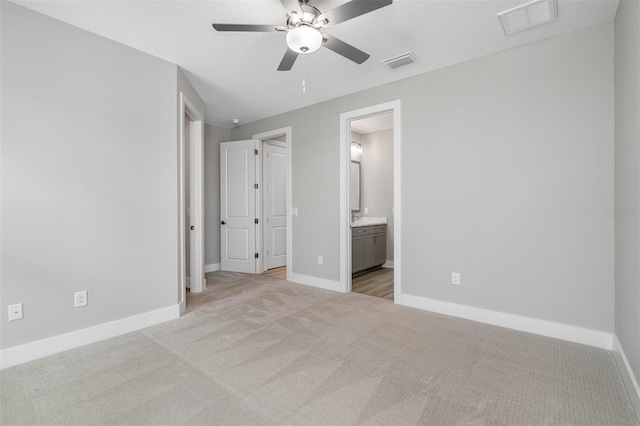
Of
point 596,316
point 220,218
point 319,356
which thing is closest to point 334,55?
point 319,356

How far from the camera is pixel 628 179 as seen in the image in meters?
1.94

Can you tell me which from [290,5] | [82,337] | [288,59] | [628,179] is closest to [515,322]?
[628,179]

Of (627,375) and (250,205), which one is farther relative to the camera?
(250,205)

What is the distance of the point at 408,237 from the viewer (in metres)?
3.47

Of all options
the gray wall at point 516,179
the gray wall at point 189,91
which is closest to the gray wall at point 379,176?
the gray wall at point 516,179

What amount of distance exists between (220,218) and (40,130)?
3.33m

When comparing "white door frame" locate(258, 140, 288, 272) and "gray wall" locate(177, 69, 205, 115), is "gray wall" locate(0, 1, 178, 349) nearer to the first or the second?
"gray wall" locate(177, 69, 205, 115)

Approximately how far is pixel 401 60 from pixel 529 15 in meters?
1.07

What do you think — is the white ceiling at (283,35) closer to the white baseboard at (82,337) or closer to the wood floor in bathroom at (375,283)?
the white baseboard at (82,337)

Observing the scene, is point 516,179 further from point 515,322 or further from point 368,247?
point 368,247

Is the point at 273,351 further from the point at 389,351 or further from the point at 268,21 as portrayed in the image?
the point at 268,21

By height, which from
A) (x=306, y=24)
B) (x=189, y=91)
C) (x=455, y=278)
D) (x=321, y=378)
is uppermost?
(x=189, y=91)

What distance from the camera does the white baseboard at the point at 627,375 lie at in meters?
1.66

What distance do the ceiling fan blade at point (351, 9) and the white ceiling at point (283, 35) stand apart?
342 millimetres
